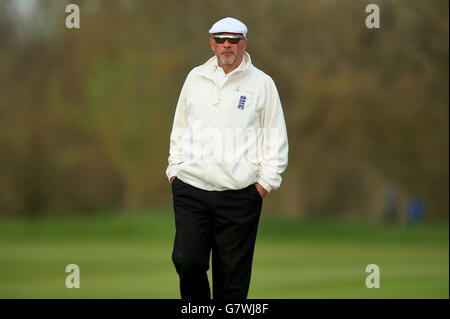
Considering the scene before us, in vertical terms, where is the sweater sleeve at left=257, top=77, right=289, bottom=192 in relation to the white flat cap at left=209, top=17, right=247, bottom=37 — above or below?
below

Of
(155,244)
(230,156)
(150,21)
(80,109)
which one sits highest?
(150,21)

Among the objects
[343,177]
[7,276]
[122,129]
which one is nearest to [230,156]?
[7,276]

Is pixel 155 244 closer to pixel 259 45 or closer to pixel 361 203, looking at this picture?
pixel 259 45

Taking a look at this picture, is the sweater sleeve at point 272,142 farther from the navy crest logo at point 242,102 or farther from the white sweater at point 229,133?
the navy crest logo at point 242,102

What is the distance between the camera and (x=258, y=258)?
17891 mm

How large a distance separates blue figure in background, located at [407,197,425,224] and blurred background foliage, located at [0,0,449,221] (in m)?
0.26

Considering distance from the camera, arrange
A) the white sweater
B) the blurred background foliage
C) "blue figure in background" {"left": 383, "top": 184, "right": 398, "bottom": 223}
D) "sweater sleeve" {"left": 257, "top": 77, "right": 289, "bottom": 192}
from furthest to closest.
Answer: "blue figure in background" {"left": 383, "top": 184, "right": 398, "bottom": 223} < the blurred background foliage < "sweater sleeve" {"left": 257, "top": 77, "right": 289, "bottom": 192} < the white sweater

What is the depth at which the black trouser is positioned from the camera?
19.2 feet

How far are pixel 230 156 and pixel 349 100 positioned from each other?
18.9 meters

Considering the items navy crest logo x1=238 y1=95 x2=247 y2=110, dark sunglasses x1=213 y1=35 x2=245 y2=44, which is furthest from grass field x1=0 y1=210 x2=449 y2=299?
dark sunglasses x1=213 y1=35 x2=245 y2=44

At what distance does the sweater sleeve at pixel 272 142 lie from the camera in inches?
232

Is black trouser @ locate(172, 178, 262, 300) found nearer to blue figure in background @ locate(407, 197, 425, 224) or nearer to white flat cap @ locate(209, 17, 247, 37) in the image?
white flat cap @ locate(209, 17, 247, 37)

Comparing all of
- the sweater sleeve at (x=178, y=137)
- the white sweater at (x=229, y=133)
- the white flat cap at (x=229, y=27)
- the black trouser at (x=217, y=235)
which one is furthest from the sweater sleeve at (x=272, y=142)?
the sweater sleeve at (x=178, y=137)

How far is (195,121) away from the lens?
5.86 meters
